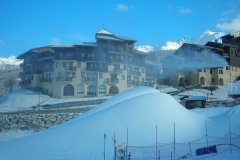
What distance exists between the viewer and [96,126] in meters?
19.2

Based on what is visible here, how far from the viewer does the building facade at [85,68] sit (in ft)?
182

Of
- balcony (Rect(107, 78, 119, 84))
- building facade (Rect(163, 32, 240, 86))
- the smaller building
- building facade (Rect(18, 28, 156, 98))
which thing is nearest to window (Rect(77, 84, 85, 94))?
building facade (Rect(18, 28, 156, 98))

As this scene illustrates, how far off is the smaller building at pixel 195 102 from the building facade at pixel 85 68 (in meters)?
24.7

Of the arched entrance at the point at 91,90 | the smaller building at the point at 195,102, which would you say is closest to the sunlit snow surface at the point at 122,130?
the smaller building at the point at 195,102

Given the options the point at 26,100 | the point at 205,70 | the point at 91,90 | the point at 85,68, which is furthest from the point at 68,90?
the point at 205,70

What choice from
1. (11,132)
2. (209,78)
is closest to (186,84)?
(209,78)

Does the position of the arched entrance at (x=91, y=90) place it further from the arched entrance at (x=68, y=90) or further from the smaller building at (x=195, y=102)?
the smaller building at (x=195, y=102)

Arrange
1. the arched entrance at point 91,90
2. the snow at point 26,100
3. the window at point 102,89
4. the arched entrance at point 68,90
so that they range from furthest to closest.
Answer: the window at point 102,89
the arched entrance at point 91,90
the arched entrance at point 68,90
the snow at point 26,100

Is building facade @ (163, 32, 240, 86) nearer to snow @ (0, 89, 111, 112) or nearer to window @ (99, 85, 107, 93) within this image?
window @ (99, 85, 107, 93)

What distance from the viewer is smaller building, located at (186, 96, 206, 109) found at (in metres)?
34.6

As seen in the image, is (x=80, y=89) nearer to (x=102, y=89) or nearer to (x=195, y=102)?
(x=102, y=89)

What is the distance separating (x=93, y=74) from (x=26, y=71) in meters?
20.9

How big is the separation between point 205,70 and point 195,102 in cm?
3118

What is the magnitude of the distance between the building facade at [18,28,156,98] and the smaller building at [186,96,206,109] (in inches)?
972
